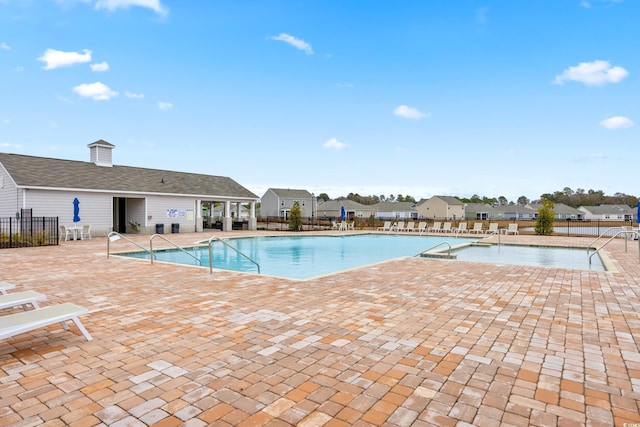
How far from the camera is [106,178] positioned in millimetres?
21734

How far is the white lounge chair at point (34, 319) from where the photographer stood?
3346 millimetres

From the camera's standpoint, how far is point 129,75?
18266mm

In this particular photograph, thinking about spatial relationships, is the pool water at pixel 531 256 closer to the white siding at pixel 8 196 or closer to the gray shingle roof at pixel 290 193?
the white siding at pixel 8 196

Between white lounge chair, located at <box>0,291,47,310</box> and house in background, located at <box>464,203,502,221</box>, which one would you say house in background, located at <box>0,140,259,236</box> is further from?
house in background, located at <box>464,203,502,221</box>

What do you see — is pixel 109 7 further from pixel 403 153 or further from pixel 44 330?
pixel 403 153

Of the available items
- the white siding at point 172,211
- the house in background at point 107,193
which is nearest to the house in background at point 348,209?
the house in background at point 107,193

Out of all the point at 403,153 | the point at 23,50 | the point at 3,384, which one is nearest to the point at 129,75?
the point at 23,50

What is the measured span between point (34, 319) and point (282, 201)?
55.3 meters

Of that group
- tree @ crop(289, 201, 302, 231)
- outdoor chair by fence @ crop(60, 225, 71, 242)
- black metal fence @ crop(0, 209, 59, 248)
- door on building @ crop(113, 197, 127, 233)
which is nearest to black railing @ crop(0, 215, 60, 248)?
black metal fence @ crop(0, 209, 59, 248)

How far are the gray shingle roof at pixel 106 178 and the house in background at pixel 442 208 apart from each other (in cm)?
4994

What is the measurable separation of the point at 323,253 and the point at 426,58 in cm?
1228

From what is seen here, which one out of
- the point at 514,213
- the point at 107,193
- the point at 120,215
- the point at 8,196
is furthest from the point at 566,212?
the point at 8,196

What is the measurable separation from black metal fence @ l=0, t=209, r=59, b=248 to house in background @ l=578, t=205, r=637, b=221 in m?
95.1

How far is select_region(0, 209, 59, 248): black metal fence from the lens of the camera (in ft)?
47.5
